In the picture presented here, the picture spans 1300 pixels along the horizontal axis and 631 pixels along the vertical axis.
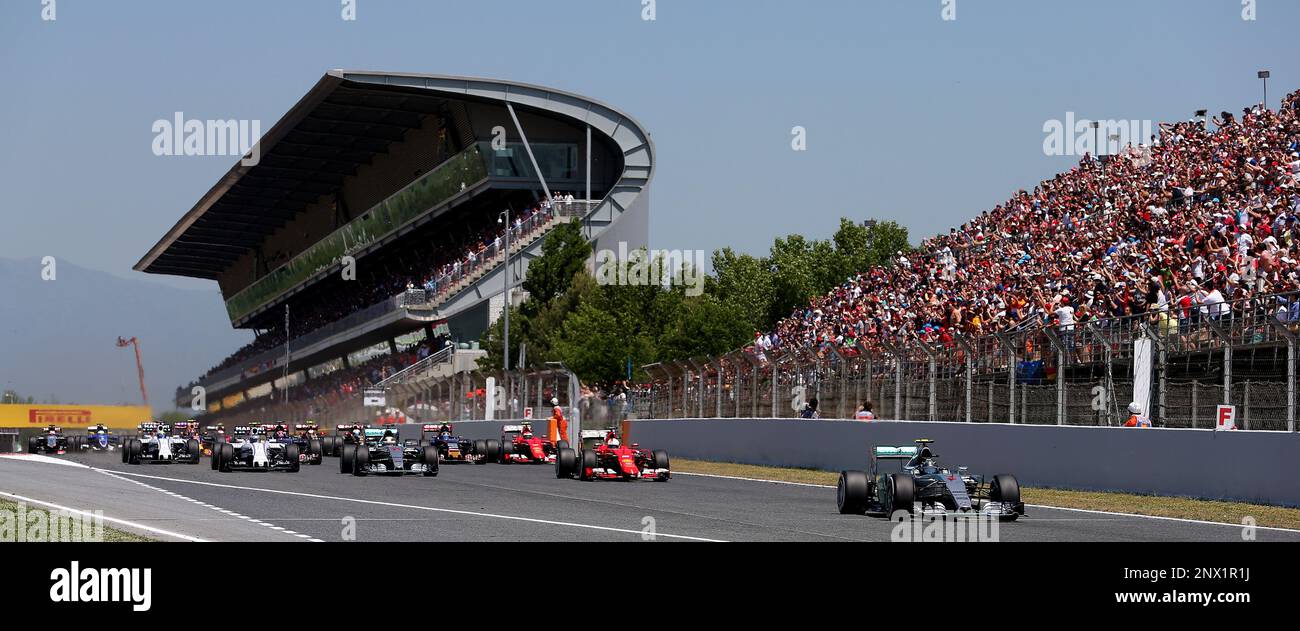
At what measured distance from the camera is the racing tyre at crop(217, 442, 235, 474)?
98.0 feet

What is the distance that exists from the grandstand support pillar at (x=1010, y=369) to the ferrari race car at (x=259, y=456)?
12771 mm

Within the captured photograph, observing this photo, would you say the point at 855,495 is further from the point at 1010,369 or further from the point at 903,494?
the point at 1010,369

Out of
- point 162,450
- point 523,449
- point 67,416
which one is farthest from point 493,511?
point 67,416

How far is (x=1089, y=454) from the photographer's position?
896 inches

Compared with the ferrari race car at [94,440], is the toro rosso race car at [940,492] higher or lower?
higher

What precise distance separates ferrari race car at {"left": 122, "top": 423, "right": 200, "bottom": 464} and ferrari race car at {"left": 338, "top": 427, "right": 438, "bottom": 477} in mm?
8130

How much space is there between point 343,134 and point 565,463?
53.1 m

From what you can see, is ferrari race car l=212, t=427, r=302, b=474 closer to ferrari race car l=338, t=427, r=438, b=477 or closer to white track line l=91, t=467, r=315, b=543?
ferrari race car l=338, t=427, r=438, b=477

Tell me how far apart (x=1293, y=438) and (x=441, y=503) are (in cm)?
988

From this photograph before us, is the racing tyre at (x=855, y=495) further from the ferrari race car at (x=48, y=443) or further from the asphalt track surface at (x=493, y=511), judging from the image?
the ferrari race car at (x=48, y=443)

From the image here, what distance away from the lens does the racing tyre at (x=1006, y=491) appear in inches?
653
